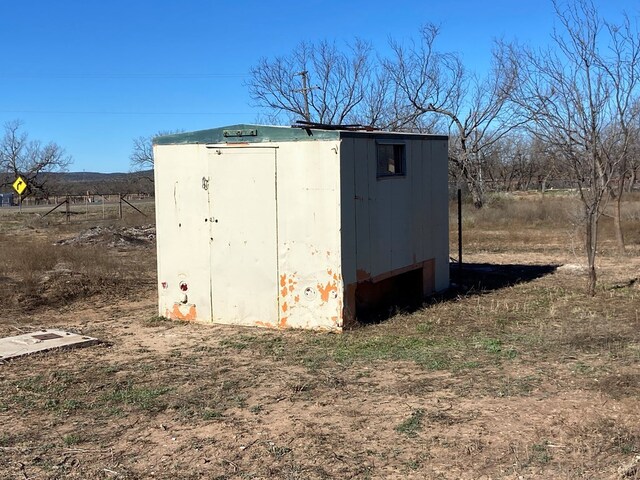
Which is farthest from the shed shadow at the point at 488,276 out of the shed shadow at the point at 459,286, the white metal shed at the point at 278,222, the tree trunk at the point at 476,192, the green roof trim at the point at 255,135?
the tree trunk at the point at 476,192

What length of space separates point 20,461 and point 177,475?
1.06 meters

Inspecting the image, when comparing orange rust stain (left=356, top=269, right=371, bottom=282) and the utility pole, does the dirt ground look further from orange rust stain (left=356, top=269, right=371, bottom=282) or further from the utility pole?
the utility pole

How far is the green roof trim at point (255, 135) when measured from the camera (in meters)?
7.94

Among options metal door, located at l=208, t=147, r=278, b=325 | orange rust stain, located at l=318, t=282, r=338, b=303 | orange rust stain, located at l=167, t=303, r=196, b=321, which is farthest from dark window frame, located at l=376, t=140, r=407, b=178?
orange rust stain, located at l=167, t=303, r=196, b=321

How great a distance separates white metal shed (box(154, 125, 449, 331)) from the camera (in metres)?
8.00

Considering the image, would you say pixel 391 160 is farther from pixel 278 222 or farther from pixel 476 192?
pixel 476 192

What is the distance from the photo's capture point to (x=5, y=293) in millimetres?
10469

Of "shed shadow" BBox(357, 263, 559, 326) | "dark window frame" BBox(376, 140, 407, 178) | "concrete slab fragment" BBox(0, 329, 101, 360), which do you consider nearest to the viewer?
"concrete slab fragment" BBox(0, 329, 101, 360)

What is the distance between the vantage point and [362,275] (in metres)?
8.36

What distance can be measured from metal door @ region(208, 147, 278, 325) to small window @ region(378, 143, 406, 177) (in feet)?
4.81

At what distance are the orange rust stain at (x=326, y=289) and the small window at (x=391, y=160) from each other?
5.36ft

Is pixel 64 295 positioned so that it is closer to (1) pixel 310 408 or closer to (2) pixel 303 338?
(2) pixel 303 338

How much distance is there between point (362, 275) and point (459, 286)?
334 cm

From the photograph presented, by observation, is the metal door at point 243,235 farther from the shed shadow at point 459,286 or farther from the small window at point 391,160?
the small window at point 391,160
